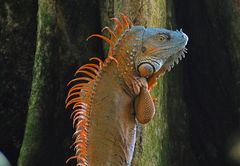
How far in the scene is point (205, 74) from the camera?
7.96m

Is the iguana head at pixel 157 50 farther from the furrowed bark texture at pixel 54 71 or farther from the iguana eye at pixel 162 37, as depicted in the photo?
the furrowed bark texture at pixel 54 71

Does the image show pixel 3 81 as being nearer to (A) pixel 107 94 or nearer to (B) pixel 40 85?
(B) pixel 40 85

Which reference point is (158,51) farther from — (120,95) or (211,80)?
(211,80)

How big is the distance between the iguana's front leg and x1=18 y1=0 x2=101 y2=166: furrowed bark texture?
3.00 meters

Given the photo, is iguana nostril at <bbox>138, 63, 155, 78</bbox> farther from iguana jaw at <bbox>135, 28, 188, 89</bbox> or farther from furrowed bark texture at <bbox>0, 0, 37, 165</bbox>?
furrowed bark texture at <bbox>0, 0, 37, 165</bbox>

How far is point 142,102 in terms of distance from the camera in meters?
4.05

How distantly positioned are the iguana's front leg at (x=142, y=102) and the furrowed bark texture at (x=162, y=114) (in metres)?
1.68

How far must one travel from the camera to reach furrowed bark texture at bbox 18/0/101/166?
22.7 feet

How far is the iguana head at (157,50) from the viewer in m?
4.04

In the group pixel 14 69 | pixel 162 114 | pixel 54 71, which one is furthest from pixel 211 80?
pixel 14 69

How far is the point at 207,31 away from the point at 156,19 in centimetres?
176

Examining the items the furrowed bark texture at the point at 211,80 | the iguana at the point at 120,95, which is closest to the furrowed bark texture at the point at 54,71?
the furrowed bark texture at the point at 211,80

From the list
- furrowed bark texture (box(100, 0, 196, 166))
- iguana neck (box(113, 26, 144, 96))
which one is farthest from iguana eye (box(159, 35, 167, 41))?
furrowed bark texture (box(100, 0, 196, 166))

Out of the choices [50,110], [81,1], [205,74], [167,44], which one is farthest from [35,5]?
[167,44]
